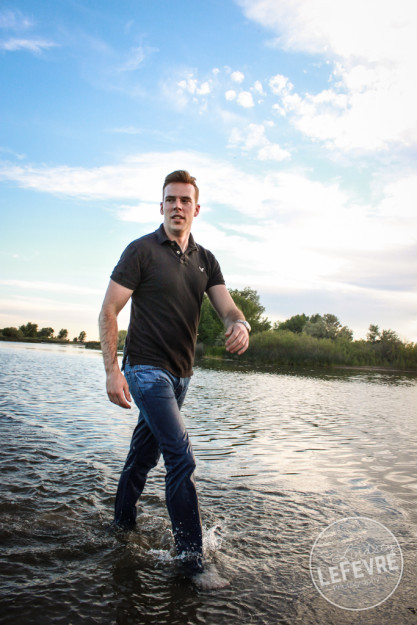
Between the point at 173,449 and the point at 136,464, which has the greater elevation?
the point at 173,449

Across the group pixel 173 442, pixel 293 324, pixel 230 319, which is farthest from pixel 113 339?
pixel 293 324

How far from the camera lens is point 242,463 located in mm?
7195

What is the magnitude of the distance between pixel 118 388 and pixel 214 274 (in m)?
1.40

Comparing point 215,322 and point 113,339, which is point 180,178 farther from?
point 215,322

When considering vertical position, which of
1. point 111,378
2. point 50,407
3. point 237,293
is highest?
point 237,293

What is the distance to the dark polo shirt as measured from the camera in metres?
3.68

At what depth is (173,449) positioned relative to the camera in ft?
11.4

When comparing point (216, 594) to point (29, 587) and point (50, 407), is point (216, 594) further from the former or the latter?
point (50, 407)

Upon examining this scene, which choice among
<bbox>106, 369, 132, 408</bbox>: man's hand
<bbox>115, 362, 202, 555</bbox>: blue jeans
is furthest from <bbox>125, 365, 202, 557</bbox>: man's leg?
<bbox>106, 369, 132, 408</bbox>: man's hand

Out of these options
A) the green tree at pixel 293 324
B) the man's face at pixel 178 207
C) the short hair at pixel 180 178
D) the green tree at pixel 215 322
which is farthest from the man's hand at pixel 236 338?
the green tree at pixel 293 324

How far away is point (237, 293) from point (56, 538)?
3783 inches

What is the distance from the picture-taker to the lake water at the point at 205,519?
3.03m

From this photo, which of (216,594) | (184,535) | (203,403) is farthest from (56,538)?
(203,403)

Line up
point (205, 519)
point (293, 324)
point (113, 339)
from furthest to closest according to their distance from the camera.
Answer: point (293, 324), point (205, 519), point (113, 339)
